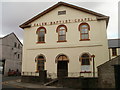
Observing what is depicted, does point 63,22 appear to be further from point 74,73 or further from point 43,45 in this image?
point 74,73

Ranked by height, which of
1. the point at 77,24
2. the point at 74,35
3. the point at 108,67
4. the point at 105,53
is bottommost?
the point at 108,67

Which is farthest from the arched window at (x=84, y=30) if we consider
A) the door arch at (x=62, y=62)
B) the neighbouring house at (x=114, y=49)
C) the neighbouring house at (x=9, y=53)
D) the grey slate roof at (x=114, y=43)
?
→ the neighbouring house at (x=9, y=53)

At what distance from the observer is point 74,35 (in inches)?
724

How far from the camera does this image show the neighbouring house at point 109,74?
42.1 ft

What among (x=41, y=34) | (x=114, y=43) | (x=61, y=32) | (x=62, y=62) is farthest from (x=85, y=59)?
(x=114, y=43)

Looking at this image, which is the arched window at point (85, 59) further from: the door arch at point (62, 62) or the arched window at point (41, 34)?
the arched window at point (41, 34)

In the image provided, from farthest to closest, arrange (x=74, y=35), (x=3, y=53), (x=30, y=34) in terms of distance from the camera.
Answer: (x=3, y=53) → (x=30, y=34) → (x=74, y=35)

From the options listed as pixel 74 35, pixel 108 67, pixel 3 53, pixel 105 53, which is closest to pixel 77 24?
pixel 74 35

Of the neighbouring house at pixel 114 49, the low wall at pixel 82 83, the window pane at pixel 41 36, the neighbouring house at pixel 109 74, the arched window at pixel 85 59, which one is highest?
the window pane at pixel 41 36

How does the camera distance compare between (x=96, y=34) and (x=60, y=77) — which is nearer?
(x=60, y=77)

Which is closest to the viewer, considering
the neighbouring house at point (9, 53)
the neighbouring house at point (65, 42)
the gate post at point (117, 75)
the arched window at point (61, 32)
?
the gate post at point (117, 75)

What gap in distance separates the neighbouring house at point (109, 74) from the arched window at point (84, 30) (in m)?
5.52

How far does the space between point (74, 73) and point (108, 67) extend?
510cm

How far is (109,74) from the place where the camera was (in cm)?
1327
